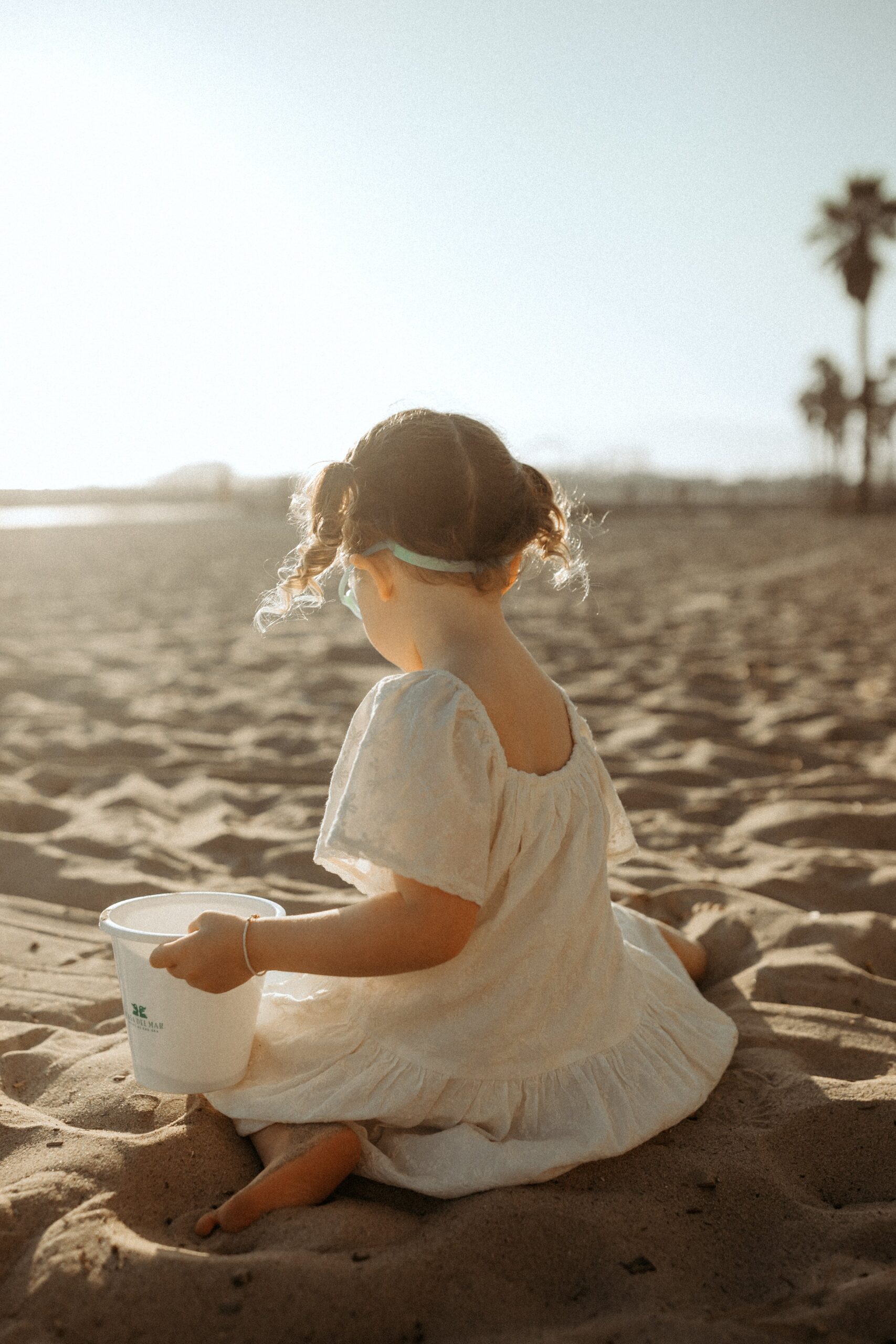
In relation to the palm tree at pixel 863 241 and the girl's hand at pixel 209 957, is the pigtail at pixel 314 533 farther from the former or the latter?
the palm tree at pixel 863 241

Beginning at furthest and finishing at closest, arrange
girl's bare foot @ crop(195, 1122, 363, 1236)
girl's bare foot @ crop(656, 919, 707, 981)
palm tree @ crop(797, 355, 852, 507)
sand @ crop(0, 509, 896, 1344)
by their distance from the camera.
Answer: palm tree @ crop(797, 355, 852, 507), girl's bare foot @ crop(656, 919, 707, 981), girl's bare foot @ crop(195, 1122, 363, 1236), sand @ crop(0, 509, 896, 1344)

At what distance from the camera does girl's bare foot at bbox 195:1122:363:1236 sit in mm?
1502

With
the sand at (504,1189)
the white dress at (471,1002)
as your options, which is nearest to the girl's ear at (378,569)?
the white dress at (471,1002)

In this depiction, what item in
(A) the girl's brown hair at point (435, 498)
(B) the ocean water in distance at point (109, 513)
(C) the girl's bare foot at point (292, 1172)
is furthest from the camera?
(B) the ocean water in distance at point (109, 513)

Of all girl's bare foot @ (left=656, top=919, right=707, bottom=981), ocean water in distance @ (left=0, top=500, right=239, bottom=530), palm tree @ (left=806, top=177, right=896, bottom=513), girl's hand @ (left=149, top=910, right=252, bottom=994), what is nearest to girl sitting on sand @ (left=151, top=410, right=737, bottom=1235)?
girl's hand @ (left=149, top=910, right=252, bottom=994)

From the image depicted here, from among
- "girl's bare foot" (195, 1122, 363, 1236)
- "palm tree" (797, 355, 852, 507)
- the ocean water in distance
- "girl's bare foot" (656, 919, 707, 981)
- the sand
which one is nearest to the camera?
the sand

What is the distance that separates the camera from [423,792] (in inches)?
60.4

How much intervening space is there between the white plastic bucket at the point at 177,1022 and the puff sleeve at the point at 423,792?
0.27 meters

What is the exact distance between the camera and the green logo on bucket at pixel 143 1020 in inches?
67.5

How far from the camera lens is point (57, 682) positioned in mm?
5379

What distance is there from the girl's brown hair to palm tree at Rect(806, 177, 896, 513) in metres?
28.2

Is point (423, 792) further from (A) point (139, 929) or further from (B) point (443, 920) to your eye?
(A) point (139, 929)

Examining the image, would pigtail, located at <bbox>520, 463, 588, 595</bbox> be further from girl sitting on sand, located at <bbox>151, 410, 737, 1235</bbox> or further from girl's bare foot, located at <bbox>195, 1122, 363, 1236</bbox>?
girl's bare foot, located at <bbox>195, 1122, 363, 1236</bbox>

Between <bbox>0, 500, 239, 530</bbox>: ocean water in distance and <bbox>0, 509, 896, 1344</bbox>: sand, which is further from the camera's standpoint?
<bbox>0, 500, 239, 530</bbox>: ocean water in distance
